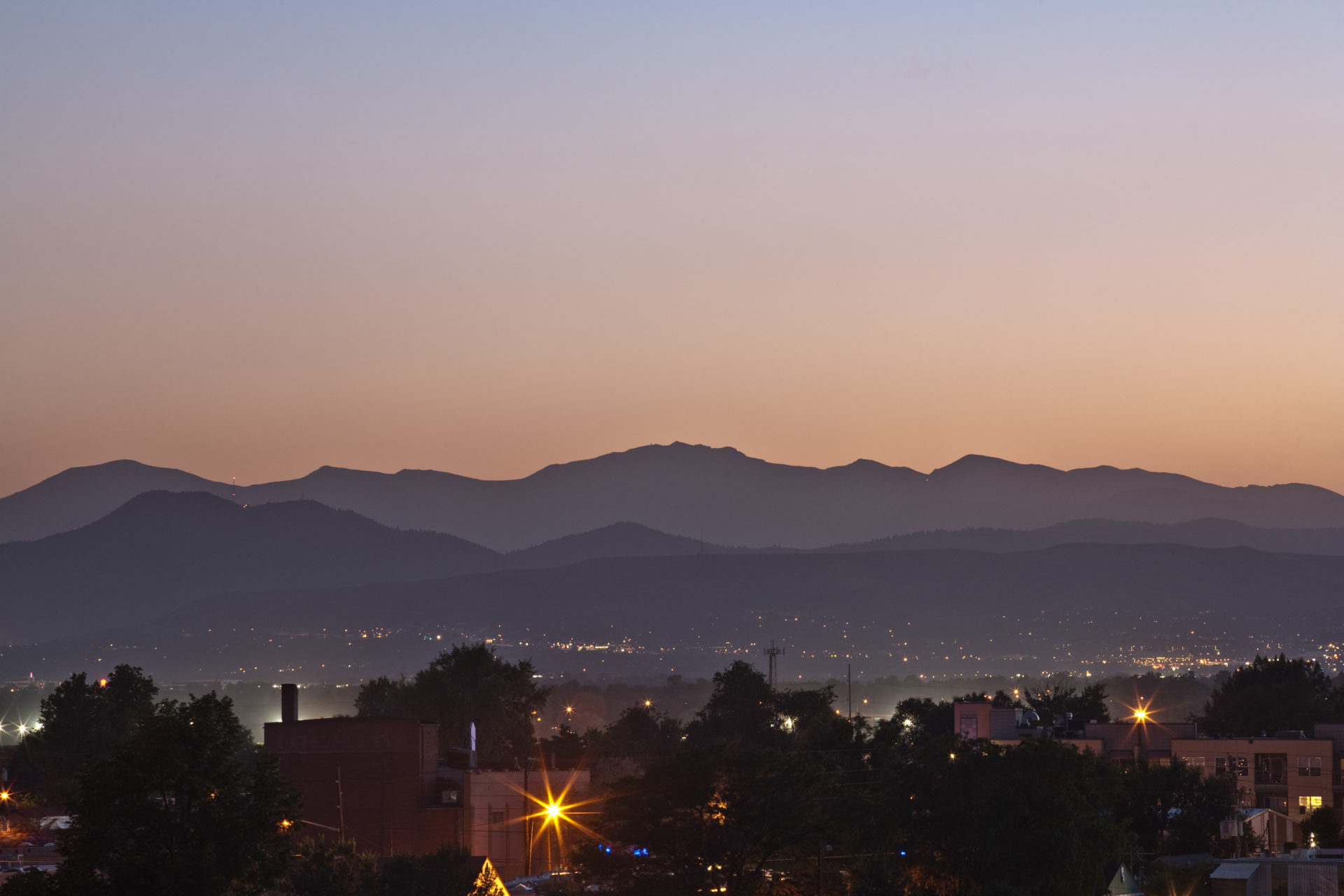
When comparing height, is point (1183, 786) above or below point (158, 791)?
below

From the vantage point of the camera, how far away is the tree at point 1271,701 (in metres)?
138

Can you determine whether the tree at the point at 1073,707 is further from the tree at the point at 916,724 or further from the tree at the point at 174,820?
the tree at the point at 174,820

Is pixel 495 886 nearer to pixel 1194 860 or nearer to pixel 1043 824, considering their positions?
pixel 1043 824

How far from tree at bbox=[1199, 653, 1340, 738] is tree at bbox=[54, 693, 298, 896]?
102m

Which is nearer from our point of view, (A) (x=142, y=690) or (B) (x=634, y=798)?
(B) (x=634, y=798)

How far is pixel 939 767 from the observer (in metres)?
66.9

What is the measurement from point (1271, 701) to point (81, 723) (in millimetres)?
99737

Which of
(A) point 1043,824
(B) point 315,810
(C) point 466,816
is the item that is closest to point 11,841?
(B) point 315,810

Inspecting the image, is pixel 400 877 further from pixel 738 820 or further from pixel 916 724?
pixel 916 724

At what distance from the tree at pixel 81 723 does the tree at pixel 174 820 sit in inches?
3323

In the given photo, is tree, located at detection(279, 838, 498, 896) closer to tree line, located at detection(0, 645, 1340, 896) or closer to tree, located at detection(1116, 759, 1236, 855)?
tree line, located at detection(0, 645, 1340, 896)

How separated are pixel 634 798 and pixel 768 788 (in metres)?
4.67

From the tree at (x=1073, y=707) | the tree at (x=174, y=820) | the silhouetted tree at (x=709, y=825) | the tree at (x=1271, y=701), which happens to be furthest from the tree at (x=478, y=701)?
the tree at (x=174, y=820)

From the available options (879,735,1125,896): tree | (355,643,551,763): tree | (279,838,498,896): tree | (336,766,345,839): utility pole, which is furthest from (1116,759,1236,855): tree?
(355,643,551,763): tree
